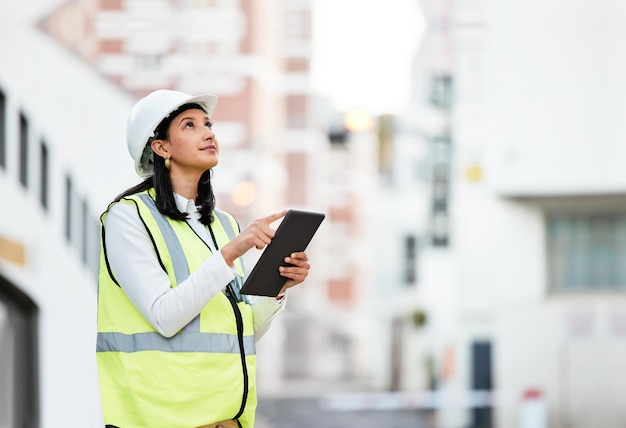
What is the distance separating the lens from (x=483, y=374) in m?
21.8

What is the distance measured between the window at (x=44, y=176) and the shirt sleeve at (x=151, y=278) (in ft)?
27.6

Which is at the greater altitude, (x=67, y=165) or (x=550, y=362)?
(x=67, y=165)

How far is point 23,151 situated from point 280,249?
860 cm

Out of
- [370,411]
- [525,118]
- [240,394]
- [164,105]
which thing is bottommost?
[370,411]

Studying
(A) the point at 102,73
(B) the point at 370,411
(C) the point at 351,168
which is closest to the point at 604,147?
(A) the point at 102,73

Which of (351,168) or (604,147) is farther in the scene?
(351,168)

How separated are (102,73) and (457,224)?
10728mm

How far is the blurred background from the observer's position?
10242mm

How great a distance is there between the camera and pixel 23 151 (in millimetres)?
10391

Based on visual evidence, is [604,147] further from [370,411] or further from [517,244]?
[370,411]

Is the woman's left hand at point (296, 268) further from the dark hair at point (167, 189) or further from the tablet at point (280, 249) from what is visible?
the dark hair at point (167, 189)

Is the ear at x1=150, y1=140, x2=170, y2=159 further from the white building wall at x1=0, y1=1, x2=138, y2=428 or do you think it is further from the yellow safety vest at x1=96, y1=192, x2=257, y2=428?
the white building wall at x1=0, y1=1, x2=138, y2=428

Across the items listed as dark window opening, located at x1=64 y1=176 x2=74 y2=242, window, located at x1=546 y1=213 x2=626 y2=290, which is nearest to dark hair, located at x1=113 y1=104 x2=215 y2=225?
dark window opening, located at x1=64 y1=176 x2=74 y2=242

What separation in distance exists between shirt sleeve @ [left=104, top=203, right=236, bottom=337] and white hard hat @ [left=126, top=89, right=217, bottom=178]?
0.53 feet
